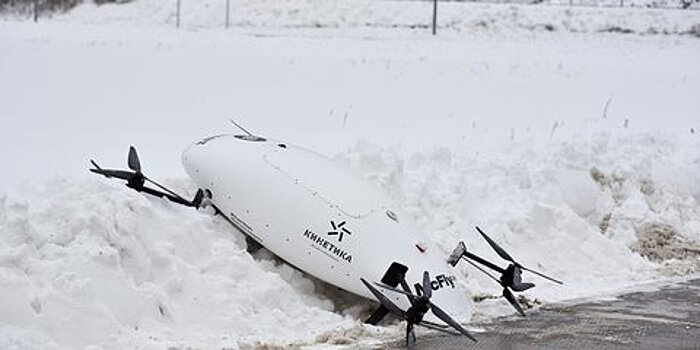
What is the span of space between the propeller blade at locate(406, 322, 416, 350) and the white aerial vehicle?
0.29m

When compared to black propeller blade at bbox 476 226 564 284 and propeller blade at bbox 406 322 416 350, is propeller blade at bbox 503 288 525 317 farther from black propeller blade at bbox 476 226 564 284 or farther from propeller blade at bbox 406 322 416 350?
propeller blade at bbox 406 322 416 350

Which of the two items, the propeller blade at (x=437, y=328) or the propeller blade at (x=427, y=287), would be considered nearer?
the propeller blade at (x=427, y=287)

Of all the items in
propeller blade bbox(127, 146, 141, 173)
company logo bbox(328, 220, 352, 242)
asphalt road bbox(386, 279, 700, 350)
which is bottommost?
asphalt road bbox(386, 279, 700, 350)

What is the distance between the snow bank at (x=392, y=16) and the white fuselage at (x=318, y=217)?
2413cm

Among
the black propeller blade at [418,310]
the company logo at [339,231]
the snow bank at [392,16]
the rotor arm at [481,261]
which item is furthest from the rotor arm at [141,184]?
the snow bank at [392,16]

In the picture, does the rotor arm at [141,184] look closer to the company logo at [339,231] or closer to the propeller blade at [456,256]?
the company logo at [339,231]

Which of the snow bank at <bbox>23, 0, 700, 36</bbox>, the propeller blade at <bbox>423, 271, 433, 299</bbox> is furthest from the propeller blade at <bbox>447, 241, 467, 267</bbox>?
the snow bank at <bbox>23, 0, 700, 36</bbox>

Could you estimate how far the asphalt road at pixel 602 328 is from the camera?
841 centimetres

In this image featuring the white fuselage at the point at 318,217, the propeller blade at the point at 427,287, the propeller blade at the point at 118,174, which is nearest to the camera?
the propeller blade at the point at 427,287

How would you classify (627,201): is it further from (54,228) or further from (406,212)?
(54,228)

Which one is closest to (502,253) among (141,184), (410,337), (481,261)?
(481,261)

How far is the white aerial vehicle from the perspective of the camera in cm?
909

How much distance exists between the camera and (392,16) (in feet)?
127

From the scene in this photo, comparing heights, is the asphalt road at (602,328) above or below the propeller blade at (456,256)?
below
